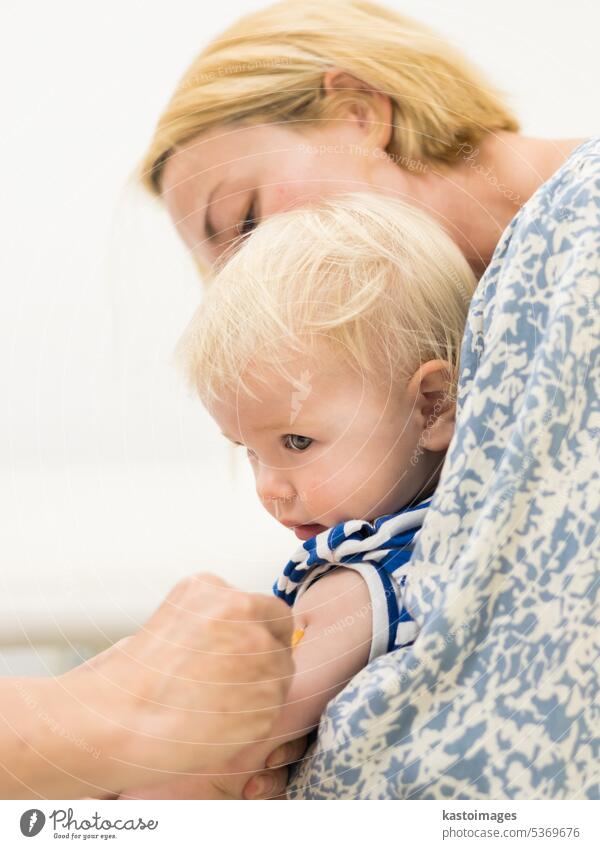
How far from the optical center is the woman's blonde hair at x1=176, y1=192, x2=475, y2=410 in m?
0.59

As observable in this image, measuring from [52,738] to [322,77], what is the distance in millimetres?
564

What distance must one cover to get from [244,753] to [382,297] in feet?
0.94

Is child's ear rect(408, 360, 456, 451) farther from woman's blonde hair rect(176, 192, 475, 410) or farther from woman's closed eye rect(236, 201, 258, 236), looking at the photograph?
woman's closed eye rect(236, 201, 258, 236)

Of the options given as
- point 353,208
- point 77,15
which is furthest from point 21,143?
point 353,208

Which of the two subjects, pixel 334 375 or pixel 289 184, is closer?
pixel 334 375

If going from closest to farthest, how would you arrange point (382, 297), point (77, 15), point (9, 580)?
point (382, 297) → point (9, 580) → point (77, 15)

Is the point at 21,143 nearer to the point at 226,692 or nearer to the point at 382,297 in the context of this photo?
the point at 382,297

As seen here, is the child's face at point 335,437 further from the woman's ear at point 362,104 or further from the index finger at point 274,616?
the woman's ear at point 362,104

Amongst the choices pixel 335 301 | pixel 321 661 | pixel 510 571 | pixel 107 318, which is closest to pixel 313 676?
pixel 321 661

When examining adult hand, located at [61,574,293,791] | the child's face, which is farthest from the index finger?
the child's face

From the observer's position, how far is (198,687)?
0.49 meters

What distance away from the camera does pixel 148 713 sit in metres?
0.49

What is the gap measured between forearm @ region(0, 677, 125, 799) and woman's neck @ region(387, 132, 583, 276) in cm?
47
